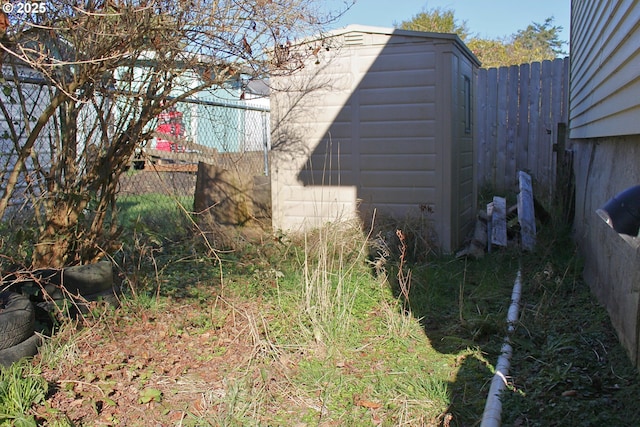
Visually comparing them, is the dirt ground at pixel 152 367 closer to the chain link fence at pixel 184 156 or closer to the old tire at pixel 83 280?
the old tire at pixel 83 280

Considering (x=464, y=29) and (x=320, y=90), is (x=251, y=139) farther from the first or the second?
(x=464, y=29)

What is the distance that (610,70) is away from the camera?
481 centimetres

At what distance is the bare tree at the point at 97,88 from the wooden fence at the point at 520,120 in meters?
7.17

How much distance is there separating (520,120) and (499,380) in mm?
8786

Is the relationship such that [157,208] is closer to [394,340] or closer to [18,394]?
[394,340]

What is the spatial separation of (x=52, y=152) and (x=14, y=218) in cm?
57

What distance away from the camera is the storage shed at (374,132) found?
23.2 feet

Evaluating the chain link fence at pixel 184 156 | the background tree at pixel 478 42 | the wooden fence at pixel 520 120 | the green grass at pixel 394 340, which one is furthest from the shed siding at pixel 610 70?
the background tree at pixel 478 42

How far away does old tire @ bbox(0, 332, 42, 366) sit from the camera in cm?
342

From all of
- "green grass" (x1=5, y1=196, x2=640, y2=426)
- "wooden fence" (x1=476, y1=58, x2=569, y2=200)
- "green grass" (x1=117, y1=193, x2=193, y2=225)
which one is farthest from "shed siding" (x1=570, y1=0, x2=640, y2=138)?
"green grass" (x1=117, y1=193, x2=193, y2=225)

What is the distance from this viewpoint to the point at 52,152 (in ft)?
15.0

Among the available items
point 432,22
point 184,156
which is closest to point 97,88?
point 184,156

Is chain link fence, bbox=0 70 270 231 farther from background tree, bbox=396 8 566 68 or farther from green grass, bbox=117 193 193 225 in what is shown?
background tree, bbox=396 8 566 68

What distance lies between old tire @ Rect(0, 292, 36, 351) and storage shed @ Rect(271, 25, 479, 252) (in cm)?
409
